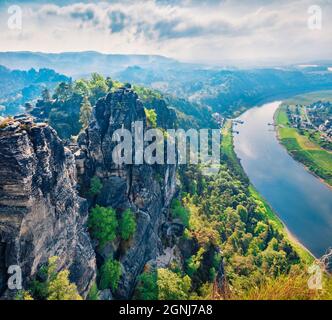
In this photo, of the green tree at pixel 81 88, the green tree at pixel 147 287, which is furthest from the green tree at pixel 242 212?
the green tree at pixel 147 287

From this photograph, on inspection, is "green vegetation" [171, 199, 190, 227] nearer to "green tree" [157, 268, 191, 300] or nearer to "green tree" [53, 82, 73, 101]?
"green tree" [157, 268, 191, 300]

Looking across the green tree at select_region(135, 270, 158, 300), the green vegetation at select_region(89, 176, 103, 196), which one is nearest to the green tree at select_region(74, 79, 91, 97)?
the green vegetation at select_region(89, 176, 103, 196)

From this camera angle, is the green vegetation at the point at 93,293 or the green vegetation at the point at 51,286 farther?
the green vegetation at the point at 93,293

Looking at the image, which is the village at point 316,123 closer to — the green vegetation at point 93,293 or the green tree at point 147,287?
the green tree at point 147,287

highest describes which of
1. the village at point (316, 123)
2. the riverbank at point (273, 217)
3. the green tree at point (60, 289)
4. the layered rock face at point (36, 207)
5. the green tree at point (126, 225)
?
the village at point (316, 123)

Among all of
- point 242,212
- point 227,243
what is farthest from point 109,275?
point 242,212

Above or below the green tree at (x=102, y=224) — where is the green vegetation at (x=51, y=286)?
below
